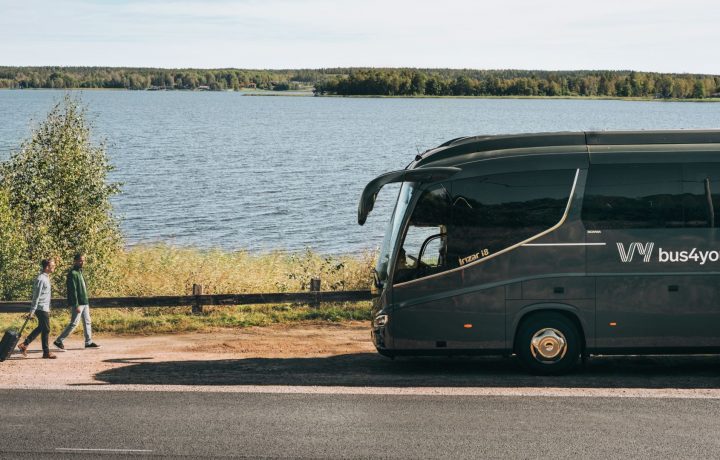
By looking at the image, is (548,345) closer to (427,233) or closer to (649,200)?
(427,233)

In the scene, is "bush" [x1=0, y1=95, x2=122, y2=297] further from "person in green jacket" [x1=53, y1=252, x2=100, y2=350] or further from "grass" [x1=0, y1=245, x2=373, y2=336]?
"person in green jacket" [x1=53, y1=252, x2=100, y2=350]

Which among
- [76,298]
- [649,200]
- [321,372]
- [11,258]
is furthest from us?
[11,258]

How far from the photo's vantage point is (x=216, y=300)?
66.9 feet

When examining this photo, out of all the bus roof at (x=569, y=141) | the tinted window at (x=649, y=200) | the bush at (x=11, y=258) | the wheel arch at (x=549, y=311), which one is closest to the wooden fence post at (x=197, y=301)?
the bus roof at (x=569, y=141)

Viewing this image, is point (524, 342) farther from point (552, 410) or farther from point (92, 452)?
point (92, 452)

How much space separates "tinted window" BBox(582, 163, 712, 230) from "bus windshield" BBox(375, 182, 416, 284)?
277cm

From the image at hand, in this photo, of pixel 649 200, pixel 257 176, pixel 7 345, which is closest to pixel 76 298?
pixel 7 345

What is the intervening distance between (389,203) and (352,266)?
2801 centimetres

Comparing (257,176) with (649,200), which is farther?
(257,176)

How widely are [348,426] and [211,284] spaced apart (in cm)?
1498

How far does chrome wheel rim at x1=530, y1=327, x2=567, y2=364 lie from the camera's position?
1465 cm

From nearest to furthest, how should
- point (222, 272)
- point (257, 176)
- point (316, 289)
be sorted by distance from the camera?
point (316, 289), point (222, 272), point (257, 176)

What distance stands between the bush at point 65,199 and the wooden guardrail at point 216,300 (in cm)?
772

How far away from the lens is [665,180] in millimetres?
14578
